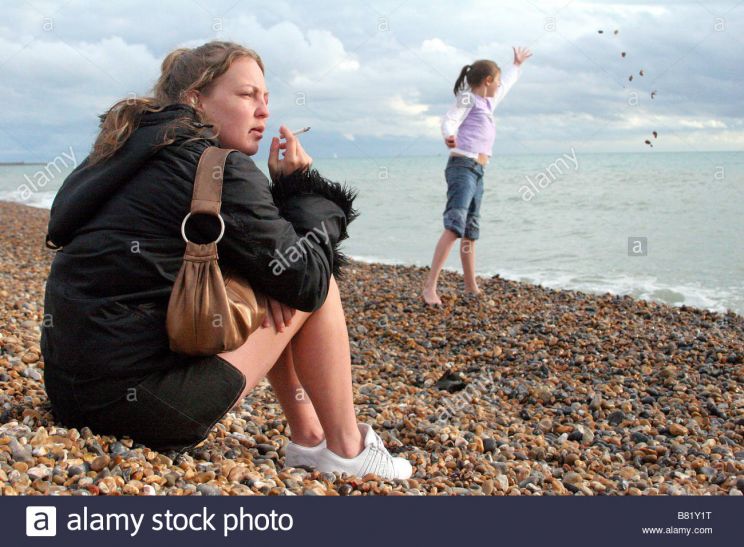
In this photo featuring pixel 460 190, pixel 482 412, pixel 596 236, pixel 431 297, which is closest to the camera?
pixel 482 412

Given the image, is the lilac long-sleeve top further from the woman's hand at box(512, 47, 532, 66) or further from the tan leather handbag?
the tan leather handbag

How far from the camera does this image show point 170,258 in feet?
7.30

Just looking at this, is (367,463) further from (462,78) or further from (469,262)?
(462,78)

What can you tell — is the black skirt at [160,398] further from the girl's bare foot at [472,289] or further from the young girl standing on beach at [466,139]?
the girl's bare foot at [472,289]

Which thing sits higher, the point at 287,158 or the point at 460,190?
the point at 460,190

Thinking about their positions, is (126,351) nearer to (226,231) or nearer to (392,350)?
(226,231)

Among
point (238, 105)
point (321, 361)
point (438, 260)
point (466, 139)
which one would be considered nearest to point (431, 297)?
point (438, 260)

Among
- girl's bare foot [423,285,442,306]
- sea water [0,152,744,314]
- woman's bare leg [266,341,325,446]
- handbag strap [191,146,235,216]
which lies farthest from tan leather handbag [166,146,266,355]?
girl's bare foot [423,285,442,306]

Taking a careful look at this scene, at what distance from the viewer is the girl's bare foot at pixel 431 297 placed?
694cm

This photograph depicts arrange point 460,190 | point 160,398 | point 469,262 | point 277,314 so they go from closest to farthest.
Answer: point 160,398 < point 277,314 < point 460,190 < point 469,262

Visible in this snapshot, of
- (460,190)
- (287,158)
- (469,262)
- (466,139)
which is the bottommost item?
(469,262)

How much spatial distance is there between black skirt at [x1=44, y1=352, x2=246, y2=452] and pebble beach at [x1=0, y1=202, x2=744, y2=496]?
0.08m

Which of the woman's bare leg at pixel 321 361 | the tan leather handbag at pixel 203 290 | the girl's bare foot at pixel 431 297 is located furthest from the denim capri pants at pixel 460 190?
the tan leather handbag at pixel 203 290

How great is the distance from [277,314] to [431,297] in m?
4.65
